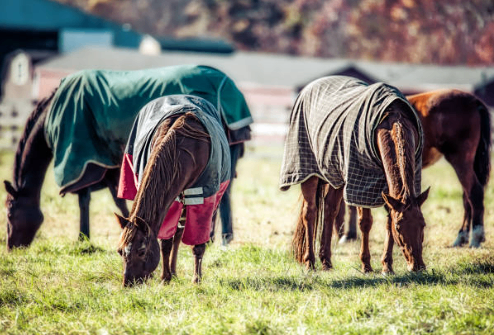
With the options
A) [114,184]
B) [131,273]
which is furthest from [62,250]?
[131,273]

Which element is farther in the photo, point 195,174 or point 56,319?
point 195,174

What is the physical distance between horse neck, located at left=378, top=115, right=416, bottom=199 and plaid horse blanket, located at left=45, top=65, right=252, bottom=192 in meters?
2.08

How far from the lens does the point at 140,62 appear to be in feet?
117

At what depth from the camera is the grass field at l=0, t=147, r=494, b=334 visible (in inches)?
154

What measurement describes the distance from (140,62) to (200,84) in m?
30.0

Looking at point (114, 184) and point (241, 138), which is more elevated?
point (241, 138)

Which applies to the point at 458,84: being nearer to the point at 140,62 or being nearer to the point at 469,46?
the point at 469,46

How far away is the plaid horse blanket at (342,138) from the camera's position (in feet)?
16.8

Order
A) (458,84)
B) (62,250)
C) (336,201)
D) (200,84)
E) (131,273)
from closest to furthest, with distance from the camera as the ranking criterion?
(131,273), (336,201), (62,250), (200,84), (458,84)

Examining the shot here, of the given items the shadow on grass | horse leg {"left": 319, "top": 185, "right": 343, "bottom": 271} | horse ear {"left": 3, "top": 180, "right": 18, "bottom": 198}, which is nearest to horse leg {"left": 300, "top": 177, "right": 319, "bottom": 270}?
horse leg {"left": 319, "top": 185, "right": 343, "bottom": 271}

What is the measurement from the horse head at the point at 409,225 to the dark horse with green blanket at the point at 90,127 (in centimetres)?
243

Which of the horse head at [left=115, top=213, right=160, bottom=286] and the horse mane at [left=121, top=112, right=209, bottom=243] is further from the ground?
the horse mane at [left=121, top=112, right=209, bottom=243]

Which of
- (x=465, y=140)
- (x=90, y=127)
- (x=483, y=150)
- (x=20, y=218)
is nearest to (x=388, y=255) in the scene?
(x=465, y=140)

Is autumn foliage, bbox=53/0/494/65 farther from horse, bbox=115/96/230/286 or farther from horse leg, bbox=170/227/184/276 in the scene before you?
horse leg, bbox=170/227/184/276
